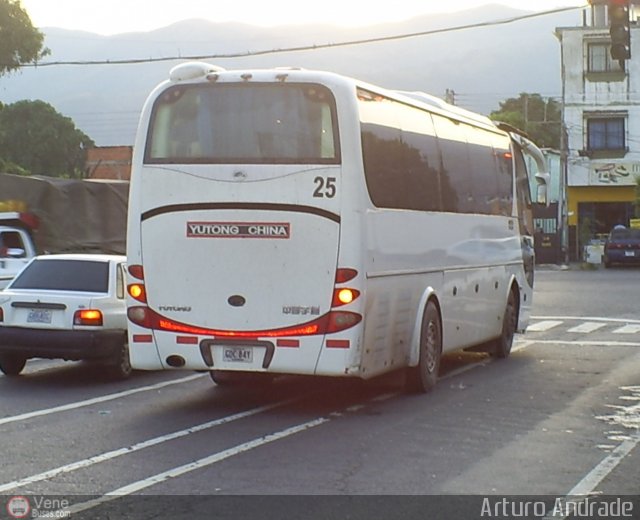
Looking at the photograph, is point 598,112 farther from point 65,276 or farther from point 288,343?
point 288,343

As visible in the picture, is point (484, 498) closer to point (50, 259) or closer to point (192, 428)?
point (192, 428)

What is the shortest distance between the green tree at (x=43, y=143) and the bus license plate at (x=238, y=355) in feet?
243

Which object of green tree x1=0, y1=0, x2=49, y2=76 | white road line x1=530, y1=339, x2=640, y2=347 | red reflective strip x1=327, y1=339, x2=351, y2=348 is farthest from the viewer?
green tree x1=0, y1=0, x2=49, y2=76

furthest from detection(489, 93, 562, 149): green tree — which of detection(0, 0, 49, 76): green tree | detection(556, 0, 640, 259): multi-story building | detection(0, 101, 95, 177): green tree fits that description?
detection(0, 0, 49, 76): green tree

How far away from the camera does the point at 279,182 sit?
12.5 meters

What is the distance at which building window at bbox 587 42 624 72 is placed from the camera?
208 ft

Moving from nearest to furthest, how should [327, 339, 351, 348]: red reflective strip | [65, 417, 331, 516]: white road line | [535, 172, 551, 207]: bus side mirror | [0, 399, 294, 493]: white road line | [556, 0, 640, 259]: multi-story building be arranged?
[65, 417, 331, 516]: white road line < [0, 399, 294, 493]: white road line < [327, 339, 351, 348]: red reflective strip < [535, 172, 551, 207]: bus side mirror < [556, 0, 640, 259]: multi-story building

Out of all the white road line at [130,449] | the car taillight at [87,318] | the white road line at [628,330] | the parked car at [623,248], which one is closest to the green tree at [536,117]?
the parked car at [623,248]

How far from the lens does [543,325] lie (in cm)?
2438

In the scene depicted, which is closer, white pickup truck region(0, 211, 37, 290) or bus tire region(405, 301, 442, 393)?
bus tire region(405, 301, 442, 393)

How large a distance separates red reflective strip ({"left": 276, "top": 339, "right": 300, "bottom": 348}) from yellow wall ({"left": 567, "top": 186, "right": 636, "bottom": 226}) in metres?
54.2

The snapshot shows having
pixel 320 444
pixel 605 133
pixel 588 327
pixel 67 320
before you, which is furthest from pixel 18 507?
pixel 605 133

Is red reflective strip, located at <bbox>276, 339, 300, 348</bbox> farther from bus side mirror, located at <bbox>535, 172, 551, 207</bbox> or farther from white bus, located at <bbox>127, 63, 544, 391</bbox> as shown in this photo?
bus side mirror, located at <bbox>535, 172, 551, 207</bbox>

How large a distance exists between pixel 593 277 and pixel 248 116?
33.4 m
